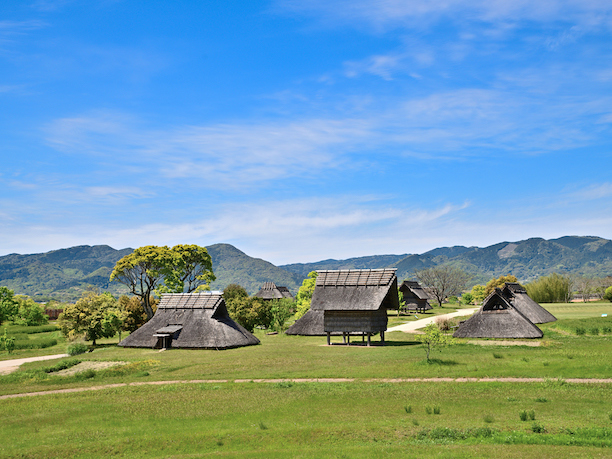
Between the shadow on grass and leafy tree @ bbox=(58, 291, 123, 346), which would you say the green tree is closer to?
leafy tree @ bbox=(58, 291, 123, 346)

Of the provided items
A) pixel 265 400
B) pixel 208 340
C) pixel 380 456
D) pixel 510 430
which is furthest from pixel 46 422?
pixel 208 340

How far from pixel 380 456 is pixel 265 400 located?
9.93 metres

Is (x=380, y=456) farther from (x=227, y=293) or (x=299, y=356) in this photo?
(x=227, y=293)

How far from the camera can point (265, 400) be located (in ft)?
78.0

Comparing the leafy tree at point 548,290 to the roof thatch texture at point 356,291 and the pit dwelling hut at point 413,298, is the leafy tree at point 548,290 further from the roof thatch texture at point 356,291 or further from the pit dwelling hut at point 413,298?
the roof thatch texture at point 356,291

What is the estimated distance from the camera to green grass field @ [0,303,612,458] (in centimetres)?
1633

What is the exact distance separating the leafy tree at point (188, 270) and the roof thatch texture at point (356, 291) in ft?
98.4

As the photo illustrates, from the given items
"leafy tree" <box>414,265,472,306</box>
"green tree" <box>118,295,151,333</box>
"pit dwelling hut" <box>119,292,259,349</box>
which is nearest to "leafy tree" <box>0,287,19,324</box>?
"green tree" <box>118,295,151,333</box>

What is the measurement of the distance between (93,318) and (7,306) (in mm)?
30037

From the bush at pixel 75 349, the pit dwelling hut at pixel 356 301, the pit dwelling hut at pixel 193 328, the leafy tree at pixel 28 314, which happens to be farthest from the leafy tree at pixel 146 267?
the pit dwelling hut at pixel 356 301

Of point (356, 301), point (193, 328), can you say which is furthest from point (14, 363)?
point (356, 301)

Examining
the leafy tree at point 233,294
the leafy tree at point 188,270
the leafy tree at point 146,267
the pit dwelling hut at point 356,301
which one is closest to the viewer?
the pit dwelling hut at point 356,301

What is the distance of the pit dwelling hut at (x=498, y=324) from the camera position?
47281 mm

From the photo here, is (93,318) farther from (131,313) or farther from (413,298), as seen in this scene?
(413,298)
